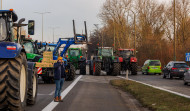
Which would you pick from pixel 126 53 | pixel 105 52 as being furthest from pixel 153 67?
pixel 105 52

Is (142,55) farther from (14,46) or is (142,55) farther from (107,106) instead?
(14,46)

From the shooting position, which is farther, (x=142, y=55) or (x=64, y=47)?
(x=142, y=55)

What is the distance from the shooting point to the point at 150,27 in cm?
6091

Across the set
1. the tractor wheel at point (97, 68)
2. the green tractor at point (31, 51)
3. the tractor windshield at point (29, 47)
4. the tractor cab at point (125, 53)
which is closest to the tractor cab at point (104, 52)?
the tractor cab at point (125, 53)

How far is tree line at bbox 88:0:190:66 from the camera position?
51156mm

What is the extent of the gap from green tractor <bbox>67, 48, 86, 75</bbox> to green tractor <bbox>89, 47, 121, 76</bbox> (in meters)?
1.14

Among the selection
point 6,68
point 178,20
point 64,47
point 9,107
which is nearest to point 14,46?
point 6,68

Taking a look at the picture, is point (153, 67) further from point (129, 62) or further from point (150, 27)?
point (150, 27)

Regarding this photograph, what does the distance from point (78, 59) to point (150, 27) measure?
28.5 metres

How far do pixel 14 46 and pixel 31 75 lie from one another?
3206 mm

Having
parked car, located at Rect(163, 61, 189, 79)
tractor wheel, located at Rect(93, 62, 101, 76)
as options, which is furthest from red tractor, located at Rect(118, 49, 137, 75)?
parked car, located at Rect(163, 61, 189, 79)

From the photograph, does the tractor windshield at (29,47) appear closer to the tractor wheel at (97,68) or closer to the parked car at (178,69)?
the parked car at (178,69)

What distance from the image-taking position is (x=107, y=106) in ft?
38.8

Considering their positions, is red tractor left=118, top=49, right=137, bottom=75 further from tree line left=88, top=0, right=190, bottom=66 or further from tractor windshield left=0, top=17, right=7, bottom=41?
tractor windshield left=0, top=17, right=7, bottom=41
